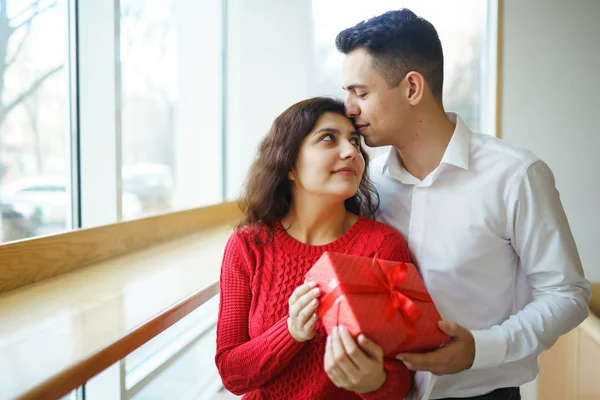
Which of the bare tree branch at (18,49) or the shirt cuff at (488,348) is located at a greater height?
the bare tree branch at (18,49)

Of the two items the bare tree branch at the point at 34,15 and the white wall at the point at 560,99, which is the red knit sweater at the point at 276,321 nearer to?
the bare tree branch at the point at 34,15

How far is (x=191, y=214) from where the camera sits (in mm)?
2566

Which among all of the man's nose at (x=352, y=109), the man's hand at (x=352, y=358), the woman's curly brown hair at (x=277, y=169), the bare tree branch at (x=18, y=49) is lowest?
the man's hand at (x=352, y=358)

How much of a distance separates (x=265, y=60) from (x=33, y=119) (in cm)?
179

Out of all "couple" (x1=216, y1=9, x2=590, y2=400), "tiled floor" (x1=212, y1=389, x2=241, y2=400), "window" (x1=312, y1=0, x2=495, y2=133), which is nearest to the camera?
"couple" (x1=216, y1=9, x2=590, y2=400)

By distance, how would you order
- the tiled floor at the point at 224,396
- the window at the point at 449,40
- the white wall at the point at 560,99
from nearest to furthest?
the tiled floor at the point at 224,396
the white wall at the point at 560,99
the window at the point at 449,40

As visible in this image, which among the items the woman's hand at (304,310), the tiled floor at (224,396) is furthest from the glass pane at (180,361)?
the woman's hand at (304,310)

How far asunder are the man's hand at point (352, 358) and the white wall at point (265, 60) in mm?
2240

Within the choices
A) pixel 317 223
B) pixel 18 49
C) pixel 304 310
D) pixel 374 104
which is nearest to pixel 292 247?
pixel 317 223

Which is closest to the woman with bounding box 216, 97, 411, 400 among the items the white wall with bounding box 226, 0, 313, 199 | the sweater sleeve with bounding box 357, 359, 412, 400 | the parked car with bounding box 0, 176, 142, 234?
the sweater sleeve with bounding box 357, 359, 412, 400

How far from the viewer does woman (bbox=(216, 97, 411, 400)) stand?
4.02ft

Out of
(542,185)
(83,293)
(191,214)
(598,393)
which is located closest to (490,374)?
(542,185)

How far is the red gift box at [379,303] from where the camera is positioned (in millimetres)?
979

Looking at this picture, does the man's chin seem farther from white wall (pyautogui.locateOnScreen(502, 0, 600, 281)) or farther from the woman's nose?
white wall (pyautogui.locateOnScreen(502, 0, 600, 281))
